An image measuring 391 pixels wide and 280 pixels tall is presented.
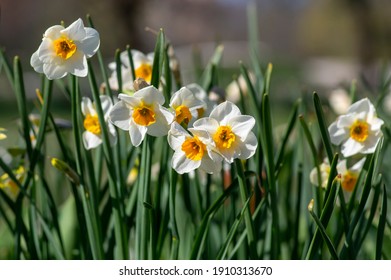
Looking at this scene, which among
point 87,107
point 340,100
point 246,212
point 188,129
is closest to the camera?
point 188,129

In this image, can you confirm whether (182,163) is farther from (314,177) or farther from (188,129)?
(314,177)

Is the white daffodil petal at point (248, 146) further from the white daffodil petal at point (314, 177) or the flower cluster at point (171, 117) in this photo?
the white daffodil petal at point (314, 177)

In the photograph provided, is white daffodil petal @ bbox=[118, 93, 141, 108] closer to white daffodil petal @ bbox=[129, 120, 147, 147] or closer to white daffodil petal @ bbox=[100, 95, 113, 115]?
white daffodil petal @ bbox=[129, 120, 147, 147]

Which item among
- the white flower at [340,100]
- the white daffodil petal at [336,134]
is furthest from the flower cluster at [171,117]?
the white flower at [340,100]

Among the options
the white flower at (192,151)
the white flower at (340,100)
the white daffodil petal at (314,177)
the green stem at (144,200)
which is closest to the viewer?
the white flower at (192,151)

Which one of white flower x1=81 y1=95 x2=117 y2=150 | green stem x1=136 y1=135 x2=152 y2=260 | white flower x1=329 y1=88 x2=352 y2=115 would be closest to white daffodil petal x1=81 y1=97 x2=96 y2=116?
white flower x1=81 y1=95 x2=117 y2=150

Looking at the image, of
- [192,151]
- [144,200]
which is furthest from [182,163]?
[144,200]
